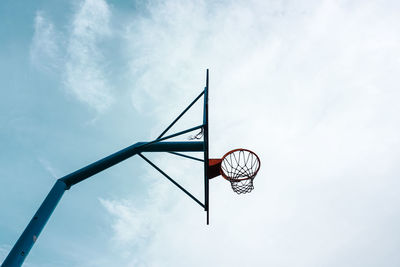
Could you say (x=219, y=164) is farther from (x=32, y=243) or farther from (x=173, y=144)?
(x=32, y=243)

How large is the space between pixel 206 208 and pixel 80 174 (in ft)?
10.4

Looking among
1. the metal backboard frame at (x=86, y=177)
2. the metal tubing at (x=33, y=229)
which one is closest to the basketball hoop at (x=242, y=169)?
the metal backboard frame at (x=86, y=177)

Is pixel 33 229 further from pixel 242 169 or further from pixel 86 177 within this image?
pixel 242 169

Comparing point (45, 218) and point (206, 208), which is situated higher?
point (206, 208)

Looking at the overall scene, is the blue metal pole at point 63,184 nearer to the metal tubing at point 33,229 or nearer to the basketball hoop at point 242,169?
the metal tubing at point 33,229

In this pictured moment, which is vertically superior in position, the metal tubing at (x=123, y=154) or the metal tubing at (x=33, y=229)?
the metal tubing at (x=123, y=154)

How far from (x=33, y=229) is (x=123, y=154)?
2.30 metres

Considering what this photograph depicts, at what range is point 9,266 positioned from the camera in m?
3.75

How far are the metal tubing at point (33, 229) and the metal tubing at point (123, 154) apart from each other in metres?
0.29

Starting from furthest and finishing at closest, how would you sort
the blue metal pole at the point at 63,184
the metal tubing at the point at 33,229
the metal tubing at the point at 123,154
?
the metal tubing at the point at 123,154, the blue metal pole at the point at 63,184, the metal tubing at the point at 33,229

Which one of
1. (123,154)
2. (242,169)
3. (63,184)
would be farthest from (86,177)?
(242,169)

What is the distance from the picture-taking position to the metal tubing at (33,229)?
3854 mm

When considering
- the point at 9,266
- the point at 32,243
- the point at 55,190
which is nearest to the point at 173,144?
the point at 55,190

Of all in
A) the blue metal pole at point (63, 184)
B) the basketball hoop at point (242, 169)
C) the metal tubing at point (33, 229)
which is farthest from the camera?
the basketball hoop at point (242, 169)
